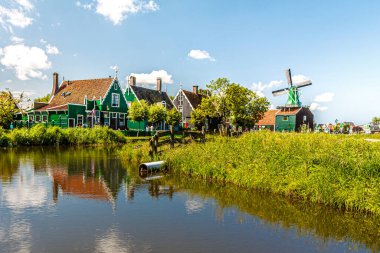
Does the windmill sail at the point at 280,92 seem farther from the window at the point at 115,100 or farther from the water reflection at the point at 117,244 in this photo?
the water reflection at the point at 117,244

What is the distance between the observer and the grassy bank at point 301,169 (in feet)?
40.3

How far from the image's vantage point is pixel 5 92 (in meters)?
59.4

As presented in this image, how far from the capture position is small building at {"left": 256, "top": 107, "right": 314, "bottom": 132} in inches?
Answer: 3051

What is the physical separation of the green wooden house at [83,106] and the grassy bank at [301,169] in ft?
124

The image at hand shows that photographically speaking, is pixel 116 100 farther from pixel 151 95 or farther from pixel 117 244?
pixel 117 244

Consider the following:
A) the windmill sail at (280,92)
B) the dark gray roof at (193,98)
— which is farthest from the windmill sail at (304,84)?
the dark gray roof at (193,98)

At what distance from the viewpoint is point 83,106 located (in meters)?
54.7

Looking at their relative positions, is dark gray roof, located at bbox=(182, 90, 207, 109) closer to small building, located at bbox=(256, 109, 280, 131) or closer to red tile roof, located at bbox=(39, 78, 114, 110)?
small building, located at bbox=(256, 109, 280, 131)

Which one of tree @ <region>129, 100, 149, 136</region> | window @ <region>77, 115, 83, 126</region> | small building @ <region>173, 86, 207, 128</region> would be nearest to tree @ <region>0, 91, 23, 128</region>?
window @ <region>77, 115, 83, 126</region>

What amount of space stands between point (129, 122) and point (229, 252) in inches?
2178

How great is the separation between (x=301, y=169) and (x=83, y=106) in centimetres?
4647

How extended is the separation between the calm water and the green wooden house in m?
36.7

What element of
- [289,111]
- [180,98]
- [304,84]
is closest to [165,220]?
[180,98]

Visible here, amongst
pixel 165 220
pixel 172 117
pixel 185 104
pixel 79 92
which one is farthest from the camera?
pixel 185 104
